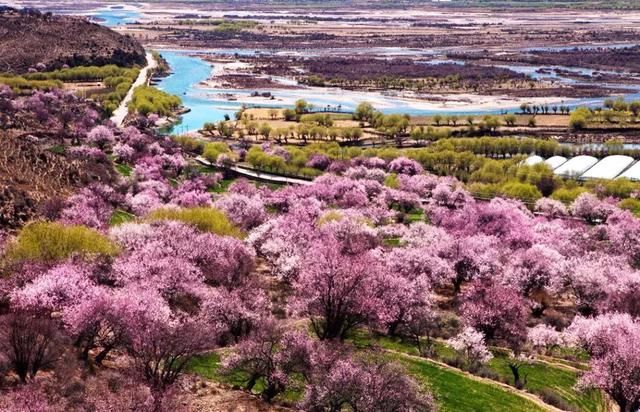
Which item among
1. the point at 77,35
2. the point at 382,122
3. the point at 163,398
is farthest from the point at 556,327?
the point at 77,35

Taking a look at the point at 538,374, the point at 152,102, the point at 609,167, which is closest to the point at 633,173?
the point at 609,167

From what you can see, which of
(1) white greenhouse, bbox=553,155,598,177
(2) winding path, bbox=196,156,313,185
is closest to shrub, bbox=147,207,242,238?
(2) winding path, bbox=196,156,313,185

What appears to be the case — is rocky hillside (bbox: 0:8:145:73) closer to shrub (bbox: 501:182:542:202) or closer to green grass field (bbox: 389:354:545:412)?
shrub (bbox: 501:182:542:202)

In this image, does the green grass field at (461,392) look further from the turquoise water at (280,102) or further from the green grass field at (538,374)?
the turquoise water at (280,102)

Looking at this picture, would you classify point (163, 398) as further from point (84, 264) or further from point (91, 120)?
point (91, 120)

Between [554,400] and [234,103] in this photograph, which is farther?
[234,103]

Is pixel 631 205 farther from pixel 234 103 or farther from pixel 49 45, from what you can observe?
pixel 49 45
